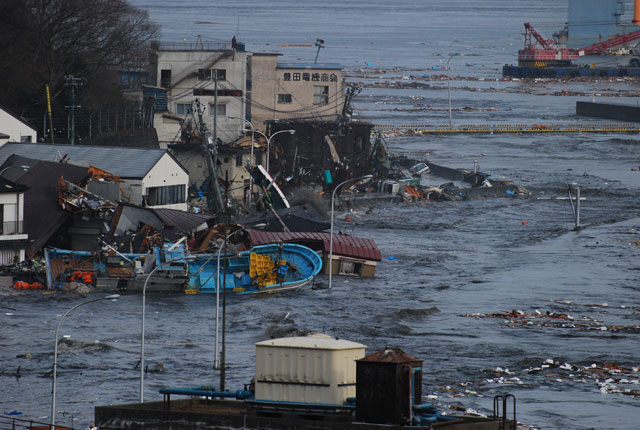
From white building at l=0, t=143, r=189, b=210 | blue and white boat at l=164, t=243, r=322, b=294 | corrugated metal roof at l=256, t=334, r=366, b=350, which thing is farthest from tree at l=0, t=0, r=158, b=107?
corrugated metal roof at l=256, t=334, r=366, b=350

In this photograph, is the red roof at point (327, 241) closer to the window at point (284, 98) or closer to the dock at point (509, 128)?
the window at point (284, 98)

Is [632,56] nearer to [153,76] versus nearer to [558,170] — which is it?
[558,170]

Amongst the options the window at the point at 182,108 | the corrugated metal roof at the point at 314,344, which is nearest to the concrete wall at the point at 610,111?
the window at the point at 182,108

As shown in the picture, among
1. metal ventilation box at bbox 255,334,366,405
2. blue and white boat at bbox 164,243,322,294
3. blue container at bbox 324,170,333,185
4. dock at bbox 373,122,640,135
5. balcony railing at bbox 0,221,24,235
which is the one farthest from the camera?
dock at bbox 373,122,640,135

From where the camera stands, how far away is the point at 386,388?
18.7 metres

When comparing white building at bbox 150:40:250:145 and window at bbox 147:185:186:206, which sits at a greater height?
white building at bbox 150:40:250:145

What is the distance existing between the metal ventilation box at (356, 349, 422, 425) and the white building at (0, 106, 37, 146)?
43678 millimetres

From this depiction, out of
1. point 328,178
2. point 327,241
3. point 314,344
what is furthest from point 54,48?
point 314,344

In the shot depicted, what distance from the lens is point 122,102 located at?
75.6m

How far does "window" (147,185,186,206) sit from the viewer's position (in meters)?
54.0

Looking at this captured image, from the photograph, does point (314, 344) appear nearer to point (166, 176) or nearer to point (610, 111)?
point (166, 176)

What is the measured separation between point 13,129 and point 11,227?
15.9 m

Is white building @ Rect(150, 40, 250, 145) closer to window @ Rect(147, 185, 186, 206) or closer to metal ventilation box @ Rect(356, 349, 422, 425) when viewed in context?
window @ Rect(147, 185, 186, 206)

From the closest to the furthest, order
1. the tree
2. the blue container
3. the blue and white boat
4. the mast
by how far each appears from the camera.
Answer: the blue and white boat → the mast → the tree → the blue container
